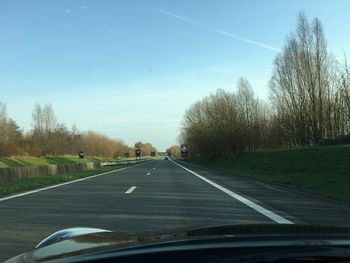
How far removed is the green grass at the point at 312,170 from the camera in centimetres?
2043

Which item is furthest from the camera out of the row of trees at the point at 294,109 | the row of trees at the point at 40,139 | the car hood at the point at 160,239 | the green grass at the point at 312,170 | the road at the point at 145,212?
the row of trees at the point at 40,139

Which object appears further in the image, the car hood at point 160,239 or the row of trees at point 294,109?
the row of trees at point 294,109

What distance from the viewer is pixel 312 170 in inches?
1272

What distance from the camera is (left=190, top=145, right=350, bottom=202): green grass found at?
2043 centimetres

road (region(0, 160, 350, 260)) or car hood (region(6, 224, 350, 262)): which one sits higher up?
car hood (region(6, 224, 350, 262))

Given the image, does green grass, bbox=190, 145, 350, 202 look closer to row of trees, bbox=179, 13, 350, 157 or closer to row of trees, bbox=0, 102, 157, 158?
row of trees, bbox=179, 13, 350, 157

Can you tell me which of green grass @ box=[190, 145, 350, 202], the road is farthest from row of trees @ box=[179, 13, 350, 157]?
the road

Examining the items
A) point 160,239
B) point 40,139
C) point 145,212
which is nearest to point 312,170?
point 145,212

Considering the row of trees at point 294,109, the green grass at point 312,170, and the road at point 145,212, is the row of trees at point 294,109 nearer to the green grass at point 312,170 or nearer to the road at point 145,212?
the green grass at point 312,170

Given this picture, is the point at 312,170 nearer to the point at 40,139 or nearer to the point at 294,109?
the point at 294,109

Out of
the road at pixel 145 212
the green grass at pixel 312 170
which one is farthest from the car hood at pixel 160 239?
the green grass at pixel 312 170

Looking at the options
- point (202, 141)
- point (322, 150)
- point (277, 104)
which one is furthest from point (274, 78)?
point (202, 141)

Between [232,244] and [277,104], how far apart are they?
197ft

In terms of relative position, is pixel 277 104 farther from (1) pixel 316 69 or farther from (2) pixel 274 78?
(1) pixel 316 69
